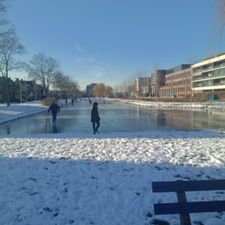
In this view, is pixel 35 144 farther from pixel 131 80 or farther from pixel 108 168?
pixel 131 80

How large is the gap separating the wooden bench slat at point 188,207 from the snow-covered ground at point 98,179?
1.09m

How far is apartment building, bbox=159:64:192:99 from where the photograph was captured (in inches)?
5118

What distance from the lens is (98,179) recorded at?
7539 mm

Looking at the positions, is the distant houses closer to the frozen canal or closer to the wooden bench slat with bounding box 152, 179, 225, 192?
the frozen canal

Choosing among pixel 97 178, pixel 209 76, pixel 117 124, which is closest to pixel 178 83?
pixel 209 76

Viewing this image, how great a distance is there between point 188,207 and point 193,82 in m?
129

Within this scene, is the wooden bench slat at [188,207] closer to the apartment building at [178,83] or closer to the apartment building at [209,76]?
the apartment building at [209,76]

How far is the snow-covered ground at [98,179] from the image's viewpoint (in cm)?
575

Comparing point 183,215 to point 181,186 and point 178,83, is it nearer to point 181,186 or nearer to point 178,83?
point 181,186

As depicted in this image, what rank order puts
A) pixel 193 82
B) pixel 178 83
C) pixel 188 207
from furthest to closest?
pixel 178 83 < pixel 193 82 < pixel 188 207

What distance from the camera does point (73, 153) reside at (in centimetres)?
1040

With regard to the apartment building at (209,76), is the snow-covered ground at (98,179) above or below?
below

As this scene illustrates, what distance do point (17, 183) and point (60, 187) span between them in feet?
3.68

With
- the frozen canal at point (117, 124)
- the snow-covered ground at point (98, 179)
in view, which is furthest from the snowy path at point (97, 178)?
the frozen canal at point (117, 124)
